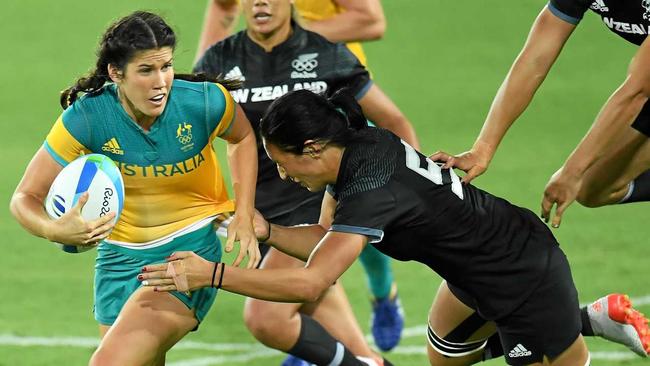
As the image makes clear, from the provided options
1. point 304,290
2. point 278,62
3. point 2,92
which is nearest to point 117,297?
point 304,290

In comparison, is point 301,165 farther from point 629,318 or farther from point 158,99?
point 629,318

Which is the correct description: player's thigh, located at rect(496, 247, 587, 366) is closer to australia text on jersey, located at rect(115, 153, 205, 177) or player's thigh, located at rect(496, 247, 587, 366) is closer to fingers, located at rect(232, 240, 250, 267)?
fingers, located at rect(232, 240, 250, 267)

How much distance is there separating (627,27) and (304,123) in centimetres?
200

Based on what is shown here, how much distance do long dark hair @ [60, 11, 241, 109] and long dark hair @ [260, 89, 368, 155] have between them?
0.66 metres

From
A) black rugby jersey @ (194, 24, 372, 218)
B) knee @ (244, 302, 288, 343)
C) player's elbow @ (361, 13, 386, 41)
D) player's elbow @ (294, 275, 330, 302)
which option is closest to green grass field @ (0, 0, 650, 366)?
black rugby jersey @ (194, 24, 372, 218)

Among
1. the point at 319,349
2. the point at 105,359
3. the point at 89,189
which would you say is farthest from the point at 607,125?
the point at 105,359

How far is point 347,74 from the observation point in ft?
22.6

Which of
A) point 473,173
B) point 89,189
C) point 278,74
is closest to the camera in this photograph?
point 89,189

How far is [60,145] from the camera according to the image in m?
5.54

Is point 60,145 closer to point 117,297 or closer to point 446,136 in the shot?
point 117,297

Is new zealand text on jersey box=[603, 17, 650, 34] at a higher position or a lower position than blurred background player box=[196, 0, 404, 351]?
higher

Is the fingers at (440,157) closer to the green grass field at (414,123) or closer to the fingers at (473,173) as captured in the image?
the fingers at (473,173)

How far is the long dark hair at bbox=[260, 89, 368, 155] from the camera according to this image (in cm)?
515

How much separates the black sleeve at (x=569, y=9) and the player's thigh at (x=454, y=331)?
4.66 ft
